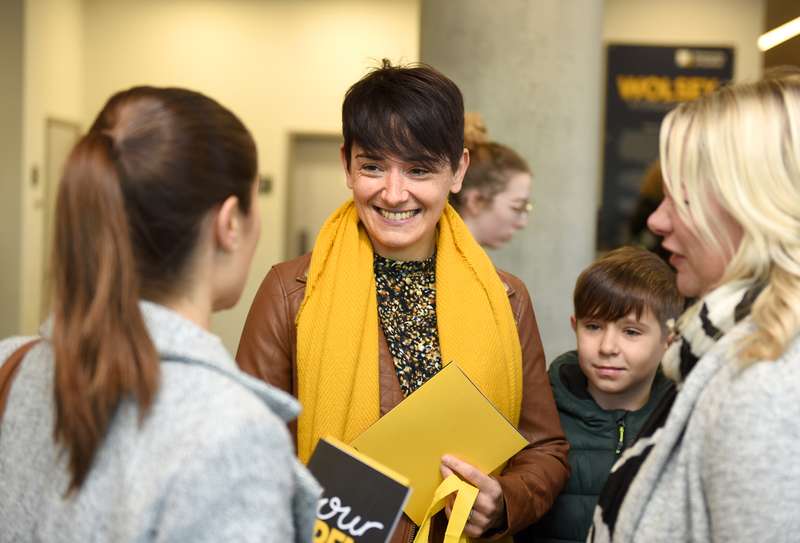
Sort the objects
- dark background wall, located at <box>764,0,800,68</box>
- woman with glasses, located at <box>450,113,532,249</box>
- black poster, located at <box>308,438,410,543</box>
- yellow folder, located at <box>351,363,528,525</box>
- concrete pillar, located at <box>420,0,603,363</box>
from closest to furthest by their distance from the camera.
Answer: black poster, located at <box>308,438,410,543</box>, yellow folder, located at <box>351,363,528,525</box>, woman with glasses, located at <box>450,113,532,249</box>, concrete pillar, located at <box>420,0,603,363</box>, dark background wall, located at <box>764,0,800,68</box>

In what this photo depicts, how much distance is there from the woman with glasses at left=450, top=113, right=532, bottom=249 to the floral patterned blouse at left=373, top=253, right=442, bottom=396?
1020 millimetres

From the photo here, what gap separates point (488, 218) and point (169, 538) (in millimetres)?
2315

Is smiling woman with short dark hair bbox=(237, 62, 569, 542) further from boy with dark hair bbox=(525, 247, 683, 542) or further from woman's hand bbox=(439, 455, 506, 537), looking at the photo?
boy with dark hair bbox=(525, 247, 683, 542)

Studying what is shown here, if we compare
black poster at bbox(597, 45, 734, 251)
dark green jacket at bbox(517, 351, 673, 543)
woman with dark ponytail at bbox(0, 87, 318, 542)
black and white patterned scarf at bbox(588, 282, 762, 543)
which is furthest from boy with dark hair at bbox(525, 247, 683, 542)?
black poster at bbox(597, 45, 734, 251)


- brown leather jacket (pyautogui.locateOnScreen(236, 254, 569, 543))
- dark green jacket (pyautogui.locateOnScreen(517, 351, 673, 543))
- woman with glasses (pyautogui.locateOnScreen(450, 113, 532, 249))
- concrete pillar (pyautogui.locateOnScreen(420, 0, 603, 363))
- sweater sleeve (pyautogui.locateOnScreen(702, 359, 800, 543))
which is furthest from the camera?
concrete pillar (pyautogui.locateOnScreen(420, 0, 603, 363))

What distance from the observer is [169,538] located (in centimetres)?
117

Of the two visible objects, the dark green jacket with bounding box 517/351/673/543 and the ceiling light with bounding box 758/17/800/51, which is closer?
the dark green jacket with bounding box 517/351/673/543

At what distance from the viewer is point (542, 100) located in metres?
4.40

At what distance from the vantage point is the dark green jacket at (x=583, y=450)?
2.35 metres

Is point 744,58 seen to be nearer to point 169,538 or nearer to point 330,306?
point 330,306

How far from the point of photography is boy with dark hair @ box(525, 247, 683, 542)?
2.37 m

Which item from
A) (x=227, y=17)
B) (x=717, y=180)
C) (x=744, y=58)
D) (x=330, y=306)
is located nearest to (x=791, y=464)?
(x=717, y=180)

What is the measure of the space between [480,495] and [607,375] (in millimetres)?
535

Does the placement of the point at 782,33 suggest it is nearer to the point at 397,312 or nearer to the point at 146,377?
the point at 397,312
